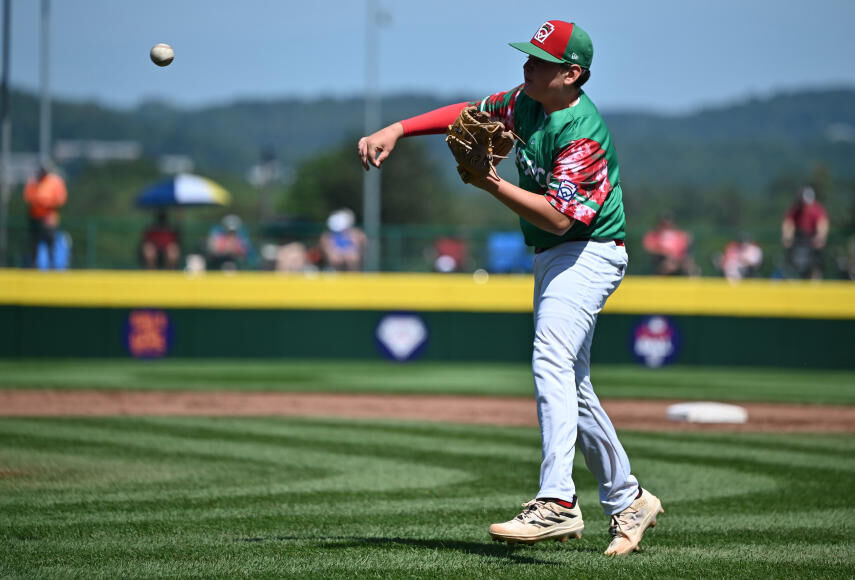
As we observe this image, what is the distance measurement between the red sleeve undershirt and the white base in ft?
20.1

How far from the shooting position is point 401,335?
1656cm

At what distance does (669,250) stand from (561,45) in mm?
15119

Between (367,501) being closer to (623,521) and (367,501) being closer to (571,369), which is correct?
(623,521)

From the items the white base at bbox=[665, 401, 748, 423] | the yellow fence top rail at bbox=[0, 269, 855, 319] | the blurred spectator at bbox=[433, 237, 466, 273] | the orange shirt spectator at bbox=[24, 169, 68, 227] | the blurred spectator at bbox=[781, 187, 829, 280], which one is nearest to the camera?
the white base at bbox=[665, 401, 748, 423]

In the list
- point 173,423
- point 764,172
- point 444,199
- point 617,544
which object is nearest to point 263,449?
point 173,423

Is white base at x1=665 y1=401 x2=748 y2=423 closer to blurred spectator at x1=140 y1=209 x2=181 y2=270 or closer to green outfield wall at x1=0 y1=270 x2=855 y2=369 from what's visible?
green outfield wall at x1=0 y1=270 x2=855 y2=369

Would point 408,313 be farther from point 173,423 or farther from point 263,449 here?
point 263,449

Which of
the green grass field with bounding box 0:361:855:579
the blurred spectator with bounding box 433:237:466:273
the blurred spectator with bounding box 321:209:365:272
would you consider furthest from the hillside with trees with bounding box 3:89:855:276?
the green grass field with bounding box 0:361:855:579

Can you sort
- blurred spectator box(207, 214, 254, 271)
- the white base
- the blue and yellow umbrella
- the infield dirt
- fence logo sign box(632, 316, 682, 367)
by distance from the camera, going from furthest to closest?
the blue and yellow umbrella, blurred spectator box(207, 214, 254, 271), fence logo sign box(632, 316, 682, 367), the white base, the infield dirt

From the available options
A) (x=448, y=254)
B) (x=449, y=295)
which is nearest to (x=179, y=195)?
(x=448, y=254)

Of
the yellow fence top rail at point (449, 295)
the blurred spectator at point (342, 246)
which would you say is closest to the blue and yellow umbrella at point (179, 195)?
the blurred spectator at point (342, 246)

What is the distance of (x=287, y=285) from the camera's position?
16.3 m

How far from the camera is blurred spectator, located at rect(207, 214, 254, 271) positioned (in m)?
18.8

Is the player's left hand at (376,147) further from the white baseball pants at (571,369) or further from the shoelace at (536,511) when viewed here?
the shoelace at (536,511)
